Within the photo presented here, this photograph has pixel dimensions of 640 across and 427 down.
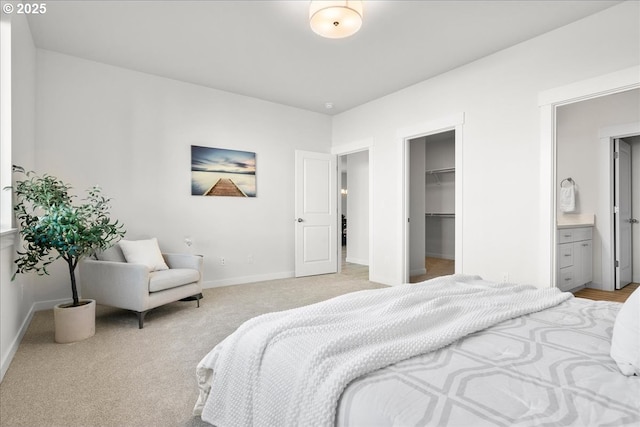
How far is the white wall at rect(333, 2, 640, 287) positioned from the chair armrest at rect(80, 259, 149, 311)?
11.3 ft

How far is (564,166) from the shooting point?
15.8 feet

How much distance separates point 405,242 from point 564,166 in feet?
8.31

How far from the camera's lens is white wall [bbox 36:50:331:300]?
3.79m

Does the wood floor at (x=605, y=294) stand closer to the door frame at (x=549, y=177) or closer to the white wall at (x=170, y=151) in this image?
the door frame at (x=549, y=177)

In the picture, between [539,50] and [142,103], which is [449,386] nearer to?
[539,50]

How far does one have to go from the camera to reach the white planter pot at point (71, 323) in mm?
2721

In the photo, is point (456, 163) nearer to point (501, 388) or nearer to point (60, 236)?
point (501, 388)

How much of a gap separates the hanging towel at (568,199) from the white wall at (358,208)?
3.33m

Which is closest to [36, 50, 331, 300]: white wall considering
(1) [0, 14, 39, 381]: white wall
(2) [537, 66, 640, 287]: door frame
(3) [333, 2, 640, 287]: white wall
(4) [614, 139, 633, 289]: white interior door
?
(1) [0, 14, 39, 381]: white wall

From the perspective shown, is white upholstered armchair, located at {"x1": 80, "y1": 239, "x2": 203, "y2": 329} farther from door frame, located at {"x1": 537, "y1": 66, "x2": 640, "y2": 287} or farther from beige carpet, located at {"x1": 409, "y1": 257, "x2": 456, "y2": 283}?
door frame, located at {"x1": 537, "y1": 66, "x2": 640, "y2": 287}

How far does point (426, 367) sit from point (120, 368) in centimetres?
217

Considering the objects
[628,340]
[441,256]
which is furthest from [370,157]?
[628,340]

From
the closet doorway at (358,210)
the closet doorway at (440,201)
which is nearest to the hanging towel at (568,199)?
the closet doorway at (440,201)

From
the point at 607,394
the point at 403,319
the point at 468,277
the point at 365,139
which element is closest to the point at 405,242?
the point at 365,139
